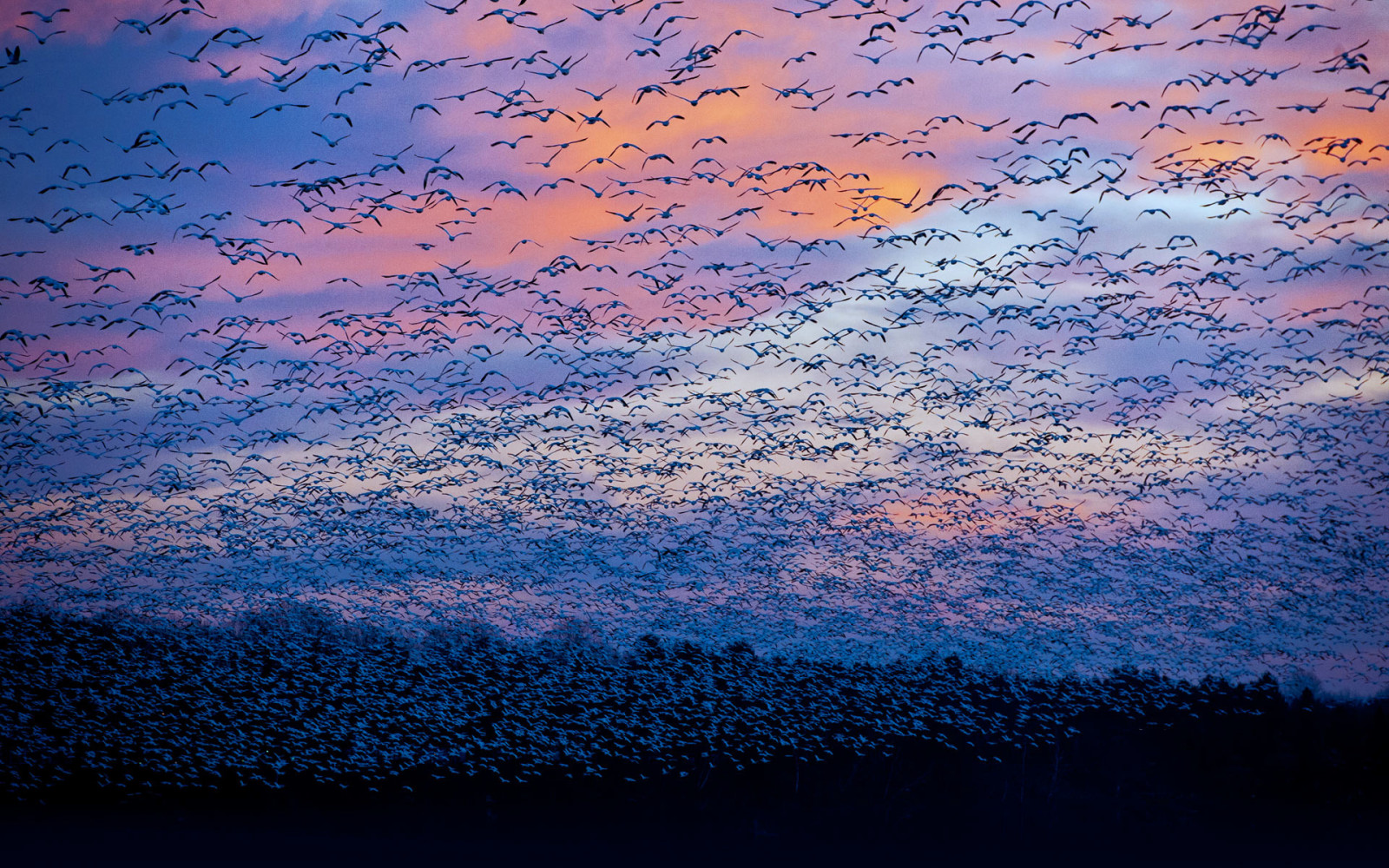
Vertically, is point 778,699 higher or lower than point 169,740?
higher

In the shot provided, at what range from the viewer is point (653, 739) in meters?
59.9

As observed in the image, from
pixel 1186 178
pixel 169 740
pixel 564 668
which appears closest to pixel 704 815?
pixel 564 668

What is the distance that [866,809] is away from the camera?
212 ft

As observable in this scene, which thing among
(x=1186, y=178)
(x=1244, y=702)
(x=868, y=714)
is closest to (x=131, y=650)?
(x=868, y=714)

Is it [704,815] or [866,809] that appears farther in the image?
[866,809]

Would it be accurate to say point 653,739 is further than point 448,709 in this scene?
Yes

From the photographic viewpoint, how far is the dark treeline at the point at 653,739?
4766cm

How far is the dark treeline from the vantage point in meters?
47.7

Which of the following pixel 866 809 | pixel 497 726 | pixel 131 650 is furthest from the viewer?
pixel 866 809

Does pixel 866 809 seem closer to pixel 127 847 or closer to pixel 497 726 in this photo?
pixel 497 726

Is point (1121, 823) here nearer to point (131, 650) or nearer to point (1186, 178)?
point (131, 650)

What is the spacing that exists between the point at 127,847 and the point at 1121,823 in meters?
55.6

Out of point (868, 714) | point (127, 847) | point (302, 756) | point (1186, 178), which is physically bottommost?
point (127, 847)

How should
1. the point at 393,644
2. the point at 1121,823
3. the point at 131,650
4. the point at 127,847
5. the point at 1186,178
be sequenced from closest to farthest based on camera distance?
the point at 1186,178
the point at 131,650
the point at 127,847
the point at 393,644
the point at 1121,823
